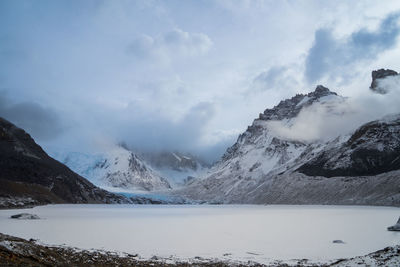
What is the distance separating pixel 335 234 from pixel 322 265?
20406 millimetres

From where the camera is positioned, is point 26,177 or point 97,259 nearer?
point 97,259

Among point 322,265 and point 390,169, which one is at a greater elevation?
point 390,169

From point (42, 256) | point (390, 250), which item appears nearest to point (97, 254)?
point (42, 256)

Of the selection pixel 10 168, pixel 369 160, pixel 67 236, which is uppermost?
pixel 369 160

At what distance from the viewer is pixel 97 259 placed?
26438 mm

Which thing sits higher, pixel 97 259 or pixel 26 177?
pixel 26 177

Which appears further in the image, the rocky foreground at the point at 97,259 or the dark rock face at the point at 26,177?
the dark rock face at the point at 26,177

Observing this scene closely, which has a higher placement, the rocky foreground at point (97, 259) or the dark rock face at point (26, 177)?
the dark rock face at point (26, 177)

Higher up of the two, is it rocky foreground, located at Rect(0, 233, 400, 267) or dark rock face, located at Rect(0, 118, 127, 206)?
dark rock face, located at Rect(0, 118, 127, 206)

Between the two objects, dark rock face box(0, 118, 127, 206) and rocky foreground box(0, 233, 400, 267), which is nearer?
rocky foreground box(0, 233, 400, 267)

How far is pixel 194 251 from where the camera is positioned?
3309cm

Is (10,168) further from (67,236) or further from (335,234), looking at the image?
(335,234)

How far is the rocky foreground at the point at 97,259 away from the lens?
21547 mm

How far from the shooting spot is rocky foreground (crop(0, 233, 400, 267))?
21547 mm
